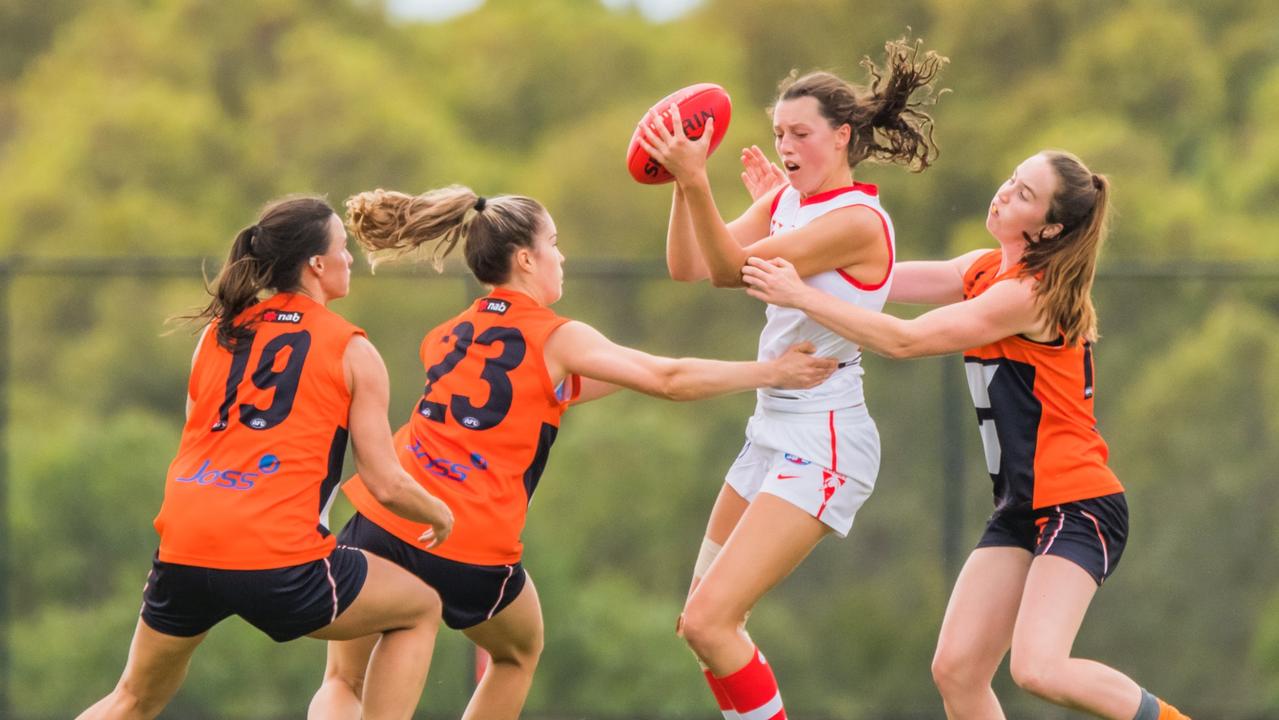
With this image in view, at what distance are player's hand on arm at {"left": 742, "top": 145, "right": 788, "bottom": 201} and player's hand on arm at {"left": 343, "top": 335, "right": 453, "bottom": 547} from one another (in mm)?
1545

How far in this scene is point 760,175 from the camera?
5.19m

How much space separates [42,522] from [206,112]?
6.83 meters

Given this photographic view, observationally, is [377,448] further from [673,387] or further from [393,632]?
[673,387]

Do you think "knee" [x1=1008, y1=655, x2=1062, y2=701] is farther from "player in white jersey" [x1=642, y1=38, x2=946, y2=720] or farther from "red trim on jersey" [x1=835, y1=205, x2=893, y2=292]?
"red trim on jersey" [x1=835, y1=205, x2=893, y2=292]

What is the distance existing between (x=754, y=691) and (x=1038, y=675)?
0.83m

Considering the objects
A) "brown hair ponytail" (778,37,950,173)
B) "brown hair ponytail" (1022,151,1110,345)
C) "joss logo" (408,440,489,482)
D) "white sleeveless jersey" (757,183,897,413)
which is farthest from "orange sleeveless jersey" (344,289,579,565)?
"brown hair ponytail" (1022,151,1110,345)

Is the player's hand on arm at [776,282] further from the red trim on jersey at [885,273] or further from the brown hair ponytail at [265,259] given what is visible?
the brown hair ponytail at [265,259]

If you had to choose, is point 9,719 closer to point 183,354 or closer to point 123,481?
point 123,481

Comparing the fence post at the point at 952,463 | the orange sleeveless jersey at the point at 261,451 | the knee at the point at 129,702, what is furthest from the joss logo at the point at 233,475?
the fence post at the point at 952,463

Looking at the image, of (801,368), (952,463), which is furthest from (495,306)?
(952,463)

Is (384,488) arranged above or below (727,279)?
below

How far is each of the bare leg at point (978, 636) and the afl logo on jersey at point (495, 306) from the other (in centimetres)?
156

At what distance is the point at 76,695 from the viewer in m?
7.98

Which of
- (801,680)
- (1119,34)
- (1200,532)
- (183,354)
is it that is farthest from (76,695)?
(1119,34)
